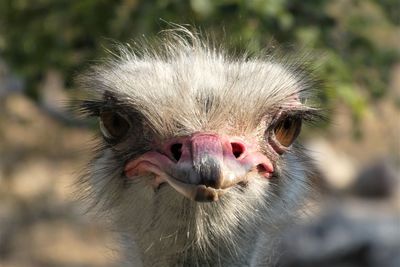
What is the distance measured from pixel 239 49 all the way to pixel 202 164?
861mm

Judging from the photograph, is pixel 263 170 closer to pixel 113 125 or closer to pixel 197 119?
pixel 197 119

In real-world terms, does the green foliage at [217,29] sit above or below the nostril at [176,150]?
above

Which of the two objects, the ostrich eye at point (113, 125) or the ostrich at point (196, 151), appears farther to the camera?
the ostrich eye at point (113, 125)

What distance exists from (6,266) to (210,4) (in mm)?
4811

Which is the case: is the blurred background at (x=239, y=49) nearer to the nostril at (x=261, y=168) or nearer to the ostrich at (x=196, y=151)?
the ostrich at (x=196, y=151)

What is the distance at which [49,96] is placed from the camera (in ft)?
26.8

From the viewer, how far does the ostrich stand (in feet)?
8.08

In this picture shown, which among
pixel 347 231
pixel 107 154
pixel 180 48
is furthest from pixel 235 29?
pixel 347 231

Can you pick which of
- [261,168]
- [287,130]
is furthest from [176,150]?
[287,130]

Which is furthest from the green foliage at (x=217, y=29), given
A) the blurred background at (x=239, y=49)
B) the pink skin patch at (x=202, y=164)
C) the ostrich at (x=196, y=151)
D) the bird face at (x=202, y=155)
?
the pink skin patch at (x=202, y=164)

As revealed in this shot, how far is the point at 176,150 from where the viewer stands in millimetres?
2467

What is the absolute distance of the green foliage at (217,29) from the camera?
12.4 feet

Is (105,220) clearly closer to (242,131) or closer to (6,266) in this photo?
(242,131)

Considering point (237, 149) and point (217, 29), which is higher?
point (217, 29)
